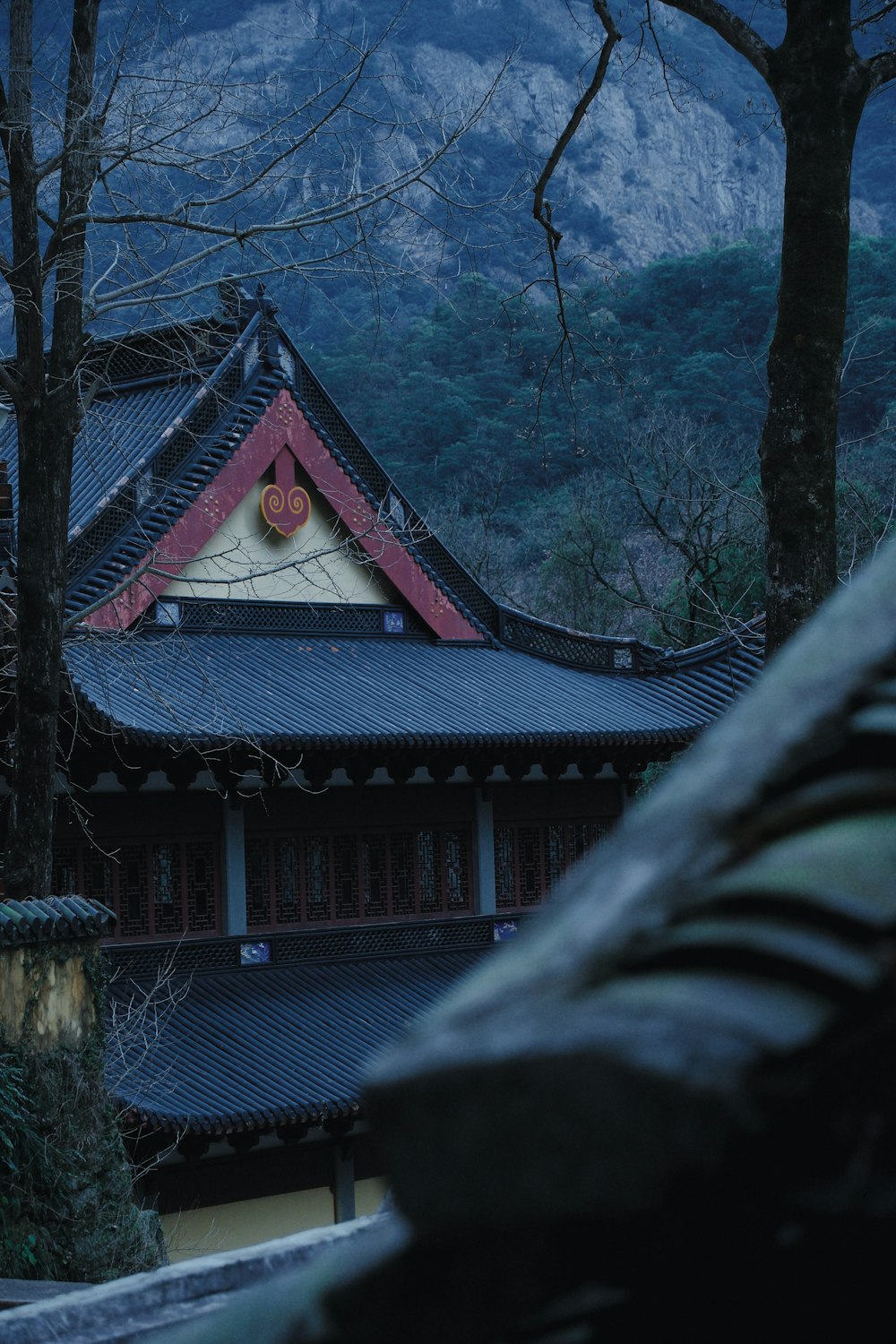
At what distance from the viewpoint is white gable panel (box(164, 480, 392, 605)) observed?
48.2ft

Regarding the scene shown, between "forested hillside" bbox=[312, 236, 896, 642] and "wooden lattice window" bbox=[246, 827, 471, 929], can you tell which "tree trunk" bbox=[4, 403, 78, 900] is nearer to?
"wooden lattice window" bbox=[246, 827, 471, 929]

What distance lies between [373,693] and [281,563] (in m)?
1.47

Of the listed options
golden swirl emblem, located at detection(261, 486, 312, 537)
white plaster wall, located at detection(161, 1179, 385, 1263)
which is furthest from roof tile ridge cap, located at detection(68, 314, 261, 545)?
white plaster wall, located at detection(161, 1179, 385, 1263)

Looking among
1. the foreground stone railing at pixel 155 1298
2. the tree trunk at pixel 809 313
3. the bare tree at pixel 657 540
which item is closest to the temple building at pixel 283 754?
the tree trunk at pixel 809 313

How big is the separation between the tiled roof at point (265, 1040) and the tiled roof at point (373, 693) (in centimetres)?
220

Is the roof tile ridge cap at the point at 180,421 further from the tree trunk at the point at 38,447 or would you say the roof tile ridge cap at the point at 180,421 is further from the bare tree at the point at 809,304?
the bare tree at the point at 809,304

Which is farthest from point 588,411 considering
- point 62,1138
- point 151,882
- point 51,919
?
point 62,1138

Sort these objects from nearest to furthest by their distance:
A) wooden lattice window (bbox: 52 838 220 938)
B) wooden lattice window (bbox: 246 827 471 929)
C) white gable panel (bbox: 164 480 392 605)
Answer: wooden lattice window (bbox: 52 838 220 938)
wooden lattice window (bbox: 246 827 471 929)
white gable panel (bbox: 164 480 392 605)

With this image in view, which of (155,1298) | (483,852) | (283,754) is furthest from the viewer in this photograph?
(483,852)

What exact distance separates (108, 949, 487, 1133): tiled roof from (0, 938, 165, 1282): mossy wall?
2.82 feet

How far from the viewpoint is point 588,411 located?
46656 millimetres

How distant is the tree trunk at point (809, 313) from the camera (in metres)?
6.41

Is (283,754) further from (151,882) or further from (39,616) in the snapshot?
(39,616)

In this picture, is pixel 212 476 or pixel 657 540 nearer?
pixel 212 476
